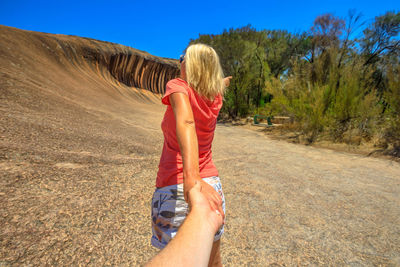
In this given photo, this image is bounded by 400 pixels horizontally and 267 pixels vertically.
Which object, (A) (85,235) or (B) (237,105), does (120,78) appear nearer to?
(B) (237,105)

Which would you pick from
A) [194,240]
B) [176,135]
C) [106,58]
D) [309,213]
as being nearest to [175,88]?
[176,135]

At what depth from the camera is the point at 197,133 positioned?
105 centimetres

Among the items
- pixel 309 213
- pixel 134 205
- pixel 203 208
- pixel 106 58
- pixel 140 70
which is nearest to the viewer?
pixel 203 208

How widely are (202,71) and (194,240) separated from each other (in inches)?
30.4

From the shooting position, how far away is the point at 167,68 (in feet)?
110

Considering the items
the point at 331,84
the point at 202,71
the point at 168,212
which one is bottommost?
the point at 168,212

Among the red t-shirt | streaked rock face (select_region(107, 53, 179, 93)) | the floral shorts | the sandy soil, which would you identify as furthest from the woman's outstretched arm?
streaked rock face (select_region(107, 53, 179, 93))

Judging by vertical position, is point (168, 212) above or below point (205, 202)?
below

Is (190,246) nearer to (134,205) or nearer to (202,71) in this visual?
(202,71)

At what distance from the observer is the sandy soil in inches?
67.8

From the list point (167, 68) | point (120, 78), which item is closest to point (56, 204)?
point (120, 78)

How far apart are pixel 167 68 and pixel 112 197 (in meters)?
33.4

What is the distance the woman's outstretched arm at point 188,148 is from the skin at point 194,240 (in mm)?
46

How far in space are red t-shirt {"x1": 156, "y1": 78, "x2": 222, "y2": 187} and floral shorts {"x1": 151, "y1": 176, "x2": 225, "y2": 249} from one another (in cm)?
5
